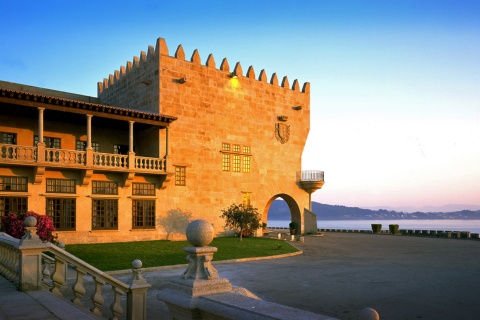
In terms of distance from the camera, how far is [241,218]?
31688 mm

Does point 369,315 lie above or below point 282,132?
below

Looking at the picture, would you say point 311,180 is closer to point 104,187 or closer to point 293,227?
point 293,227

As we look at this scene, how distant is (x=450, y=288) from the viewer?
14656mm

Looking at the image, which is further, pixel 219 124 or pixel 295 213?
pixel 295 213

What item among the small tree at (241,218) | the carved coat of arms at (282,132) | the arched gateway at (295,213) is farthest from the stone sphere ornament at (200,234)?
the arched gateway at (295,213)

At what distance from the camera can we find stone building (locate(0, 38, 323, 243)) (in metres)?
25.0

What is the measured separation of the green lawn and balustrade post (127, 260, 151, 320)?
10.3 metres

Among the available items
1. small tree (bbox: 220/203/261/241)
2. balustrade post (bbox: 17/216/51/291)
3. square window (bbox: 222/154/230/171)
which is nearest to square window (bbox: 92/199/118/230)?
small tree (bbox: 220/203/261/241)

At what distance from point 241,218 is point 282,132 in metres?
9.92

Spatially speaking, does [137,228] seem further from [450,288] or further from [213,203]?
[450,288]

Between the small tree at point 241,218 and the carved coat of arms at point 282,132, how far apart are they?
796 centimetres

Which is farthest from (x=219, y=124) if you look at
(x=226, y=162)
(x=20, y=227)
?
(x=20, y=227)

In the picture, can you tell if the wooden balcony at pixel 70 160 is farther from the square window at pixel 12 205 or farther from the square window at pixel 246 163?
the square window at pixel 246 163

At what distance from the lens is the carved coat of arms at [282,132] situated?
124ft
